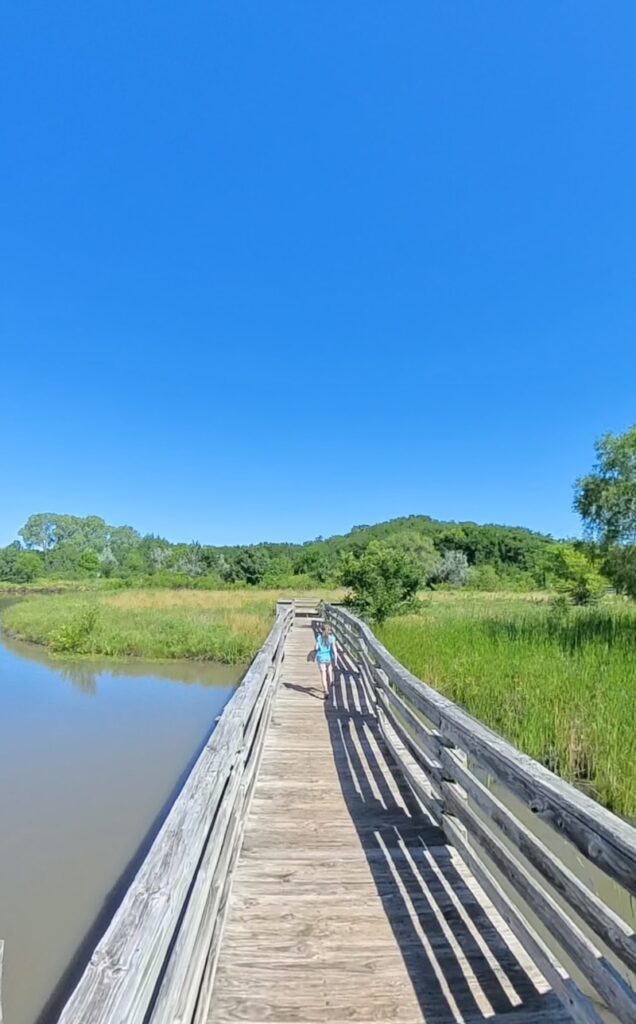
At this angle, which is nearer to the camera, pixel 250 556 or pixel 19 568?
pixel 250 556

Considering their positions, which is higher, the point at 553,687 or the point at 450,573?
the point at 450,573

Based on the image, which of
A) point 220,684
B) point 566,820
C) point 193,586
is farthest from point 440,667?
point 193,586

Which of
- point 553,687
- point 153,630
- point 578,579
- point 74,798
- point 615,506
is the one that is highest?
point 615,506

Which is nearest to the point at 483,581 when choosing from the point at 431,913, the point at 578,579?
the point at 578,579

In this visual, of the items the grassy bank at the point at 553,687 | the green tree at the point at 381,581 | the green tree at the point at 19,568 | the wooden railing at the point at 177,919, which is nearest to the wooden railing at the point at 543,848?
the wooden railing at the point at 177,919

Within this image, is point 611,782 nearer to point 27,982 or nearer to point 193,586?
point 27,982

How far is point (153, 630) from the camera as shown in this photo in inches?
687

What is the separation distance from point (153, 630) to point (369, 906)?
1567 cm

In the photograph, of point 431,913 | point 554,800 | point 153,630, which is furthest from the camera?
point 153,630

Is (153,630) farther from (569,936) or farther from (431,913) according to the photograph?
(569,936)

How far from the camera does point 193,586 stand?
46.7 metres

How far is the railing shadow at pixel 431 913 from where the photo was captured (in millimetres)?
2189

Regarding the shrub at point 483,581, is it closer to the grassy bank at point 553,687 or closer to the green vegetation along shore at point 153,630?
the green vegetation along shore at point 153,630

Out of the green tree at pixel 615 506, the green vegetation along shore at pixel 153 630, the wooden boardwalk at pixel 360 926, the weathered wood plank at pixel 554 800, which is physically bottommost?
the green vegetation along shore at pixel 153 630
